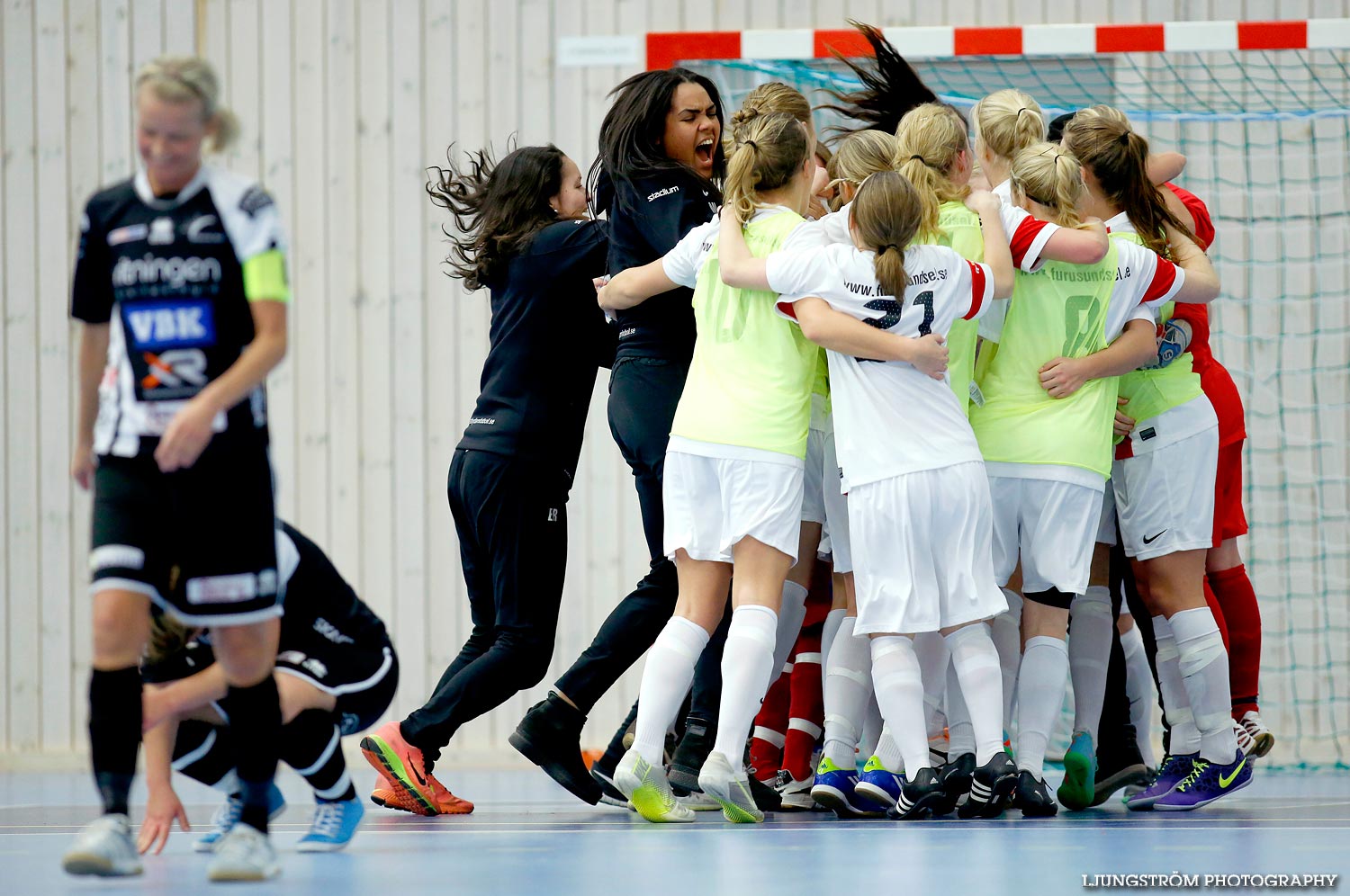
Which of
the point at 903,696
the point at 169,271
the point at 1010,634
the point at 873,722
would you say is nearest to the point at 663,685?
the point at 903,696

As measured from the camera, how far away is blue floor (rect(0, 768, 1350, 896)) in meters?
2.51

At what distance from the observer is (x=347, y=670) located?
3160mm

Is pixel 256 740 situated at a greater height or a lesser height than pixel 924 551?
lesser

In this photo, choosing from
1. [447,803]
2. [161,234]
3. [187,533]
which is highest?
[161,234]

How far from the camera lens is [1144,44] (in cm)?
552

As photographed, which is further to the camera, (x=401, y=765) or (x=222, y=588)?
(x=401, y=765)

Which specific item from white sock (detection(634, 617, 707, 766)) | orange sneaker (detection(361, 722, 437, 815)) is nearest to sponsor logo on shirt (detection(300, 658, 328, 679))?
white sock (detection(634, 617, 707, 766))

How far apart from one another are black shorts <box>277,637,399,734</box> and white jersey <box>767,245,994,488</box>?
1.17 m

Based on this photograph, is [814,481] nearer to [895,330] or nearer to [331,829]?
[895,330]

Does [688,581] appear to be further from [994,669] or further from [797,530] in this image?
[994,669]

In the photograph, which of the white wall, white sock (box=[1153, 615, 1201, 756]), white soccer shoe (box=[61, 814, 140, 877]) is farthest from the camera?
the white wall

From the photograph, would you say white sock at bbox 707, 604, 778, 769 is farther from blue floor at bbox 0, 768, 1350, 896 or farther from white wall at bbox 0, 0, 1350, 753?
white wall at bbox 0, 0, 1350, 753

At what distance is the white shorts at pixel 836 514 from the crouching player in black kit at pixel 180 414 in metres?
1.61

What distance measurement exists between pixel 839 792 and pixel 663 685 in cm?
56
